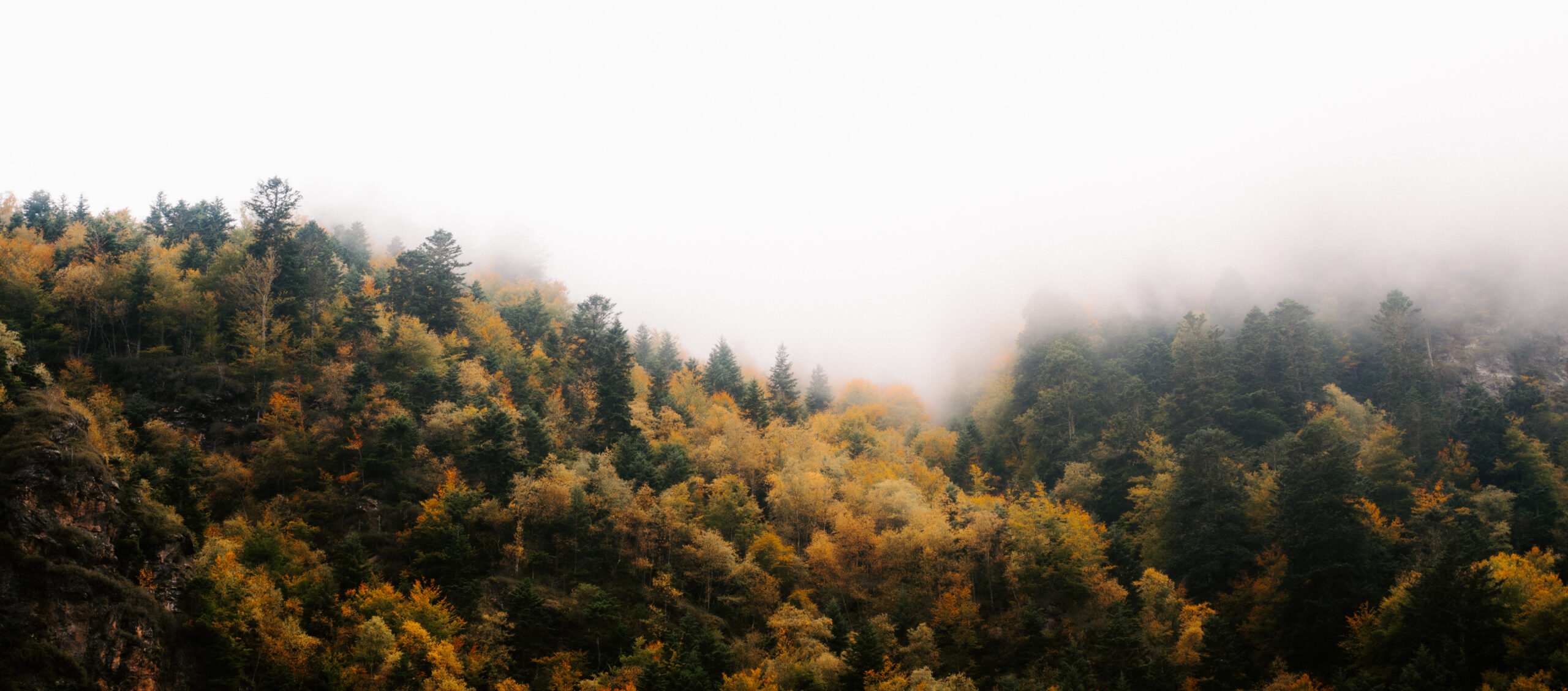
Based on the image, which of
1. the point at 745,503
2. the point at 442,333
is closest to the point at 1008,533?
the point at 745,503

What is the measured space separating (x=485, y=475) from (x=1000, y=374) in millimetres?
79256

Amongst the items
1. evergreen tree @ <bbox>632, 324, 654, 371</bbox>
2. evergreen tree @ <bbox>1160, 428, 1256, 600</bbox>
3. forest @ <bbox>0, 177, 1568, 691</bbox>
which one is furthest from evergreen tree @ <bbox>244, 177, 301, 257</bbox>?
evergreen tree @ <bbox>1160, 428, 1256, 600</bbox>

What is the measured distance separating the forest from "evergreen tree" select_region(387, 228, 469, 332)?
0.50m

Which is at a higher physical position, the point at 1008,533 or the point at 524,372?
the point at 524,372

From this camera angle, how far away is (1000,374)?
111 m

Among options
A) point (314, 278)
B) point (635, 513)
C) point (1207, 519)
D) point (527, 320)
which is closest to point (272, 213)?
point (314, 278)

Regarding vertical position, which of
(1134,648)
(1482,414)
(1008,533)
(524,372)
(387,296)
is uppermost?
(387,296)

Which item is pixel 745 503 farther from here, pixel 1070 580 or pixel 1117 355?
pixel 1117 355

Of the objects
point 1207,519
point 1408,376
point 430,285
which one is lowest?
point 1207,519

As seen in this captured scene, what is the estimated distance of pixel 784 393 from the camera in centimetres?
9125

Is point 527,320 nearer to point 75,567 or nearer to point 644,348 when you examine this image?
point 644,348

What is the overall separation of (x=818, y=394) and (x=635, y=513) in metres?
56.9

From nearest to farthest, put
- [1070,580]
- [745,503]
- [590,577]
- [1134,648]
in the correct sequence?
[1134,648] < [590,577] < [1070,580] < [745,503]

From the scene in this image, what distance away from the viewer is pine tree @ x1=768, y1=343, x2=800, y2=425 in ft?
285
